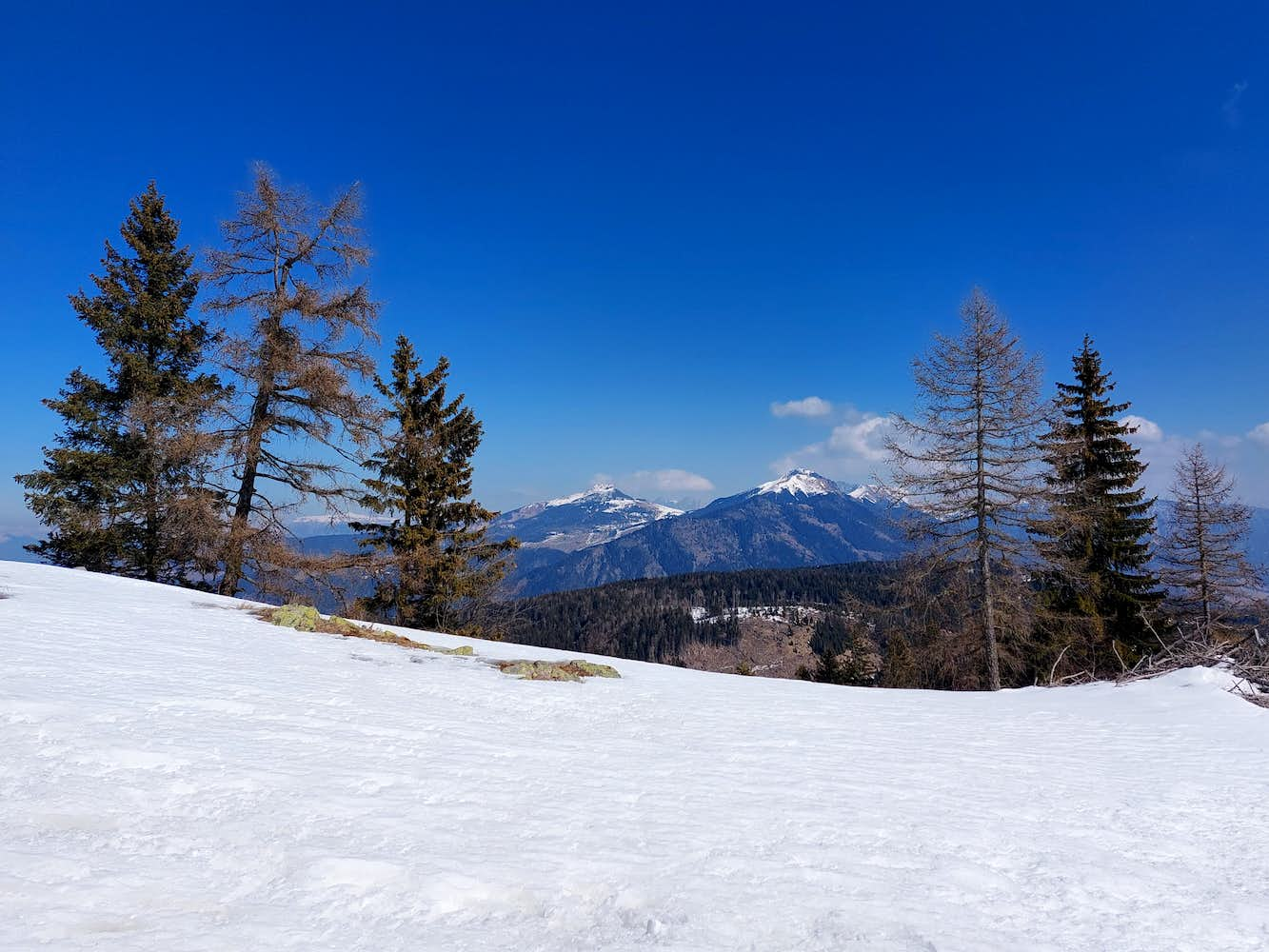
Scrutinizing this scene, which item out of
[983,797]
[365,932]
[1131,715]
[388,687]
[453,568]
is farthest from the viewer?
[453,568]

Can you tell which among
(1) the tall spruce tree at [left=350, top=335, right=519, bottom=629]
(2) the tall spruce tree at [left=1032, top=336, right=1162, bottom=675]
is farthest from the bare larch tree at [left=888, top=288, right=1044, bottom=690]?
(1) the tall spruce tree at [left=350, top=335, right=519, bottom=629]

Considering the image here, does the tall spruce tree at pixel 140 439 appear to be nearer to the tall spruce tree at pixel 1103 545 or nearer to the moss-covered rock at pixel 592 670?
the moss-covered rock at pixel 592 670

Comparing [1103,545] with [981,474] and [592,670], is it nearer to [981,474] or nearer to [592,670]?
[981,474]

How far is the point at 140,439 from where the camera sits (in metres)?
14.6

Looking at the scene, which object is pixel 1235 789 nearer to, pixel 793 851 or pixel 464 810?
pixel 793 851

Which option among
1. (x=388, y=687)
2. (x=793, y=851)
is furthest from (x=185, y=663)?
(x=793, y=851)

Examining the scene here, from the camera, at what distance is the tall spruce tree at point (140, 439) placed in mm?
12656

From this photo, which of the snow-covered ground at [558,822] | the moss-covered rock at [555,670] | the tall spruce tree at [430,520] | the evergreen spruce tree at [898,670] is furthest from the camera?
the evergreen spruce tree at [898,670]

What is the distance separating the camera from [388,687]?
4.37 m

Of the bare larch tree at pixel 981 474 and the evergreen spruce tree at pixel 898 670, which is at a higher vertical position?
the bare larch tree at pixel 981 474

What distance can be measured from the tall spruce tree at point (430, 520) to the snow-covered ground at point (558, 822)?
13.8 meters

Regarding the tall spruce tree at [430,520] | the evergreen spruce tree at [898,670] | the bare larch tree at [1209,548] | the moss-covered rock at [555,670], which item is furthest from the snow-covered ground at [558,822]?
the evergreen spruce tree at [898,670]

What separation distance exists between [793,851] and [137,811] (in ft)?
7.51

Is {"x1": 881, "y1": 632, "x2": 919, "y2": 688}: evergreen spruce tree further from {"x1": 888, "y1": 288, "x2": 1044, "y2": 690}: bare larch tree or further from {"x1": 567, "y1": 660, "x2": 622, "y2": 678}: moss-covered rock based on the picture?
{"x1": 567, "y1": 660, "x2": 622, "y2": 678}: moss-covered rock
